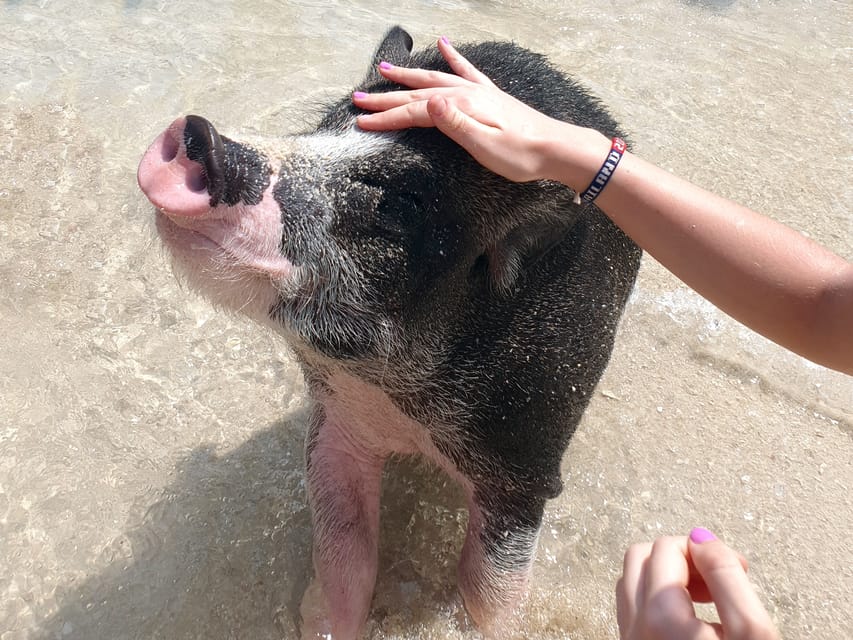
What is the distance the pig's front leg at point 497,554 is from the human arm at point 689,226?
1.11 m

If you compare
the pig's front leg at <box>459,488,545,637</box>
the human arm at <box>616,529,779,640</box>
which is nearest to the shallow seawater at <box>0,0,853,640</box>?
the pig's front leg at <box>459,488,545,637</box>

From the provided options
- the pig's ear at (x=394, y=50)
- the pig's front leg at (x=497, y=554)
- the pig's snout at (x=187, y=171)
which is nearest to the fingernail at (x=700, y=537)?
the pig's front leg at (x=497, y=554)

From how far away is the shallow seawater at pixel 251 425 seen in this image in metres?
2.90

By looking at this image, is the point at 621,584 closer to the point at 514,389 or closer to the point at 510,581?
the point at 514,389

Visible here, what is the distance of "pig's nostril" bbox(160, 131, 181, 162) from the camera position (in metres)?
1.65

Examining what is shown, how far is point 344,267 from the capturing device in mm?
1950

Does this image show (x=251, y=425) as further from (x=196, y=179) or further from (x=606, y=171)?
(x=606, y=171)

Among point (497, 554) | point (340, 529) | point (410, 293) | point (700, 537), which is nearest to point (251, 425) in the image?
point (340, 529)

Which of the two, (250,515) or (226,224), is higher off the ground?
(226,224)

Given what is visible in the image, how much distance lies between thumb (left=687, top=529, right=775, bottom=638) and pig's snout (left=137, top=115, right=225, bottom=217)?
4.30 ft

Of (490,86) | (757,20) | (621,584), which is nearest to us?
(621,584)

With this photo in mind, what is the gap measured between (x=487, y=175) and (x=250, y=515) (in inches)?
78.3

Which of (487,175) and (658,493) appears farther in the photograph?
(658,493)

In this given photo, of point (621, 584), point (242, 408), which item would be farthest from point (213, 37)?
point (621, 584)
